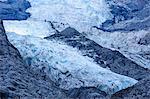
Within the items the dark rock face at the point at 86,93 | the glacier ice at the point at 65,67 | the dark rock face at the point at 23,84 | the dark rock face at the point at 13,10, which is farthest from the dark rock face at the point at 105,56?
the dark rock face at the point at 13,10

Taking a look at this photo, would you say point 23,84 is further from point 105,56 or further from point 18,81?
point 105,56

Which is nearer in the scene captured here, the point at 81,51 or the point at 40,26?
the point at 81,51

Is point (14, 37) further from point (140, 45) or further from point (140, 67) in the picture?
point (140, 45)

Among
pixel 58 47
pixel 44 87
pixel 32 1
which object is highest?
pixel 44 87

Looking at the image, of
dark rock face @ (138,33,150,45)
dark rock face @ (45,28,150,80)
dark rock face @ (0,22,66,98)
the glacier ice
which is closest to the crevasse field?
the glacier ice

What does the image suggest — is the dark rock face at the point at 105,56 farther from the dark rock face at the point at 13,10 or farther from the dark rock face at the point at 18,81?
the dark rock face at the point at 13,10

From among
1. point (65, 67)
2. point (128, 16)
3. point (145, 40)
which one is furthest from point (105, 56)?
point (128, 16)

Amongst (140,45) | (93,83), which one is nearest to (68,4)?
(140,45)
